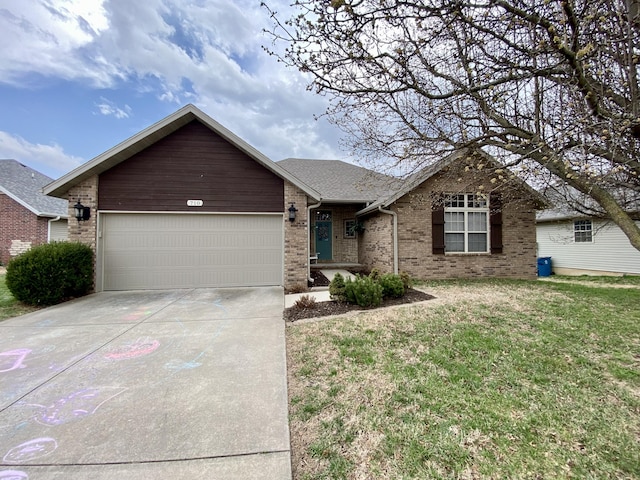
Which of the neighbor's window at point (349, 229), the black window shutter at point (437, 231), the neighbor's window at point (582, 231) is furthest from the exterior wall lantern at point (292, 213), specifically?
the neighbor's window at point (582, 231)

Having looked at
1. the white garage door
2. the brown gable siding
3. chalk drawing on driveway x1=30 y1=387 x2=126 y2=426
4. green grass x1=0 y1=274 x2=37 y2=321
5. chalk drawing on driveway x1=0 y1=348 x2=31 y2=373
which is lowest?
chalk drawing on driveway x1=30 y1=387 x2=126 y2=426

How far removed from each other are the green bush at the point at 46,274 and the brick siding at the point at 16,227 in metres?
10.8

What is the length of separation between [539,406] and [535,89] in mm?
4807

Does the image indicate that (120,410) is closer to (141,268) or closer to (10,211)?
(141,268)

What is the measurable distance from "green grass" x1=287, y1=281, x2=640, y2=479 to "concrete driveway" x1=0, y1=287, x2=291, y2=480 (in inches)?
14.1

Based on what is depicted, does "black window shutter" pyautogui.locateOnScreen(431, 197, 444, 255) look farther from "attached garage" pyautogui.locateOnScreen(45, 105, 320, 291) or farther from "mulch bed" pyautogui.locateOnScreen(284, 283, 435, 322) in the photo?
"attached garage" pyautogui.locateOnScreen(45, 105, 320, 291)

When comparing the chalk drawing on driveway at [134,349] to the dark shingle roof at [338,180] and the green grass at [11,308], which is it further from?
the dark shingle roof at [338,180]

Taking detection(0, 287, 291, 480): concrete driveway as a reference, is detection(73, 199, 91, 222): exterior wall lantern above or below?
above

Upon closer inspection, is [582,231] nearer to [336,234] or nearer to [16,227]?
[336,234]

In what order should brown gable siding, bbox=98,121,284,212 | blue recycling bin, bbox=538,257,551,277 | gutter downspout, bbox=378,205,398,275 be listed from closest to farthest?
brown gable siding, bbox=98,121,284,212, gutter downspout, bbox=378,205,398,275, blue recycling bin, bbox=538,257,551,277

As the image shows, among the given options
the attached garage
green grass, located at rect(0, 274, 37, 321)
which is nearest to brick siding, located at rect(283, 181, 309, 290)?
the attached garage

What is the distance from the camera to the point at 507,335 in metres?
4.27

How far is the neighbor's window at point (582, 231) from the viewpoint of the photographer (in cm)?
1379

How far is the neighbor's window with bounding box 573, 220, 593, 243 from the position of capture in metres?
13.8
